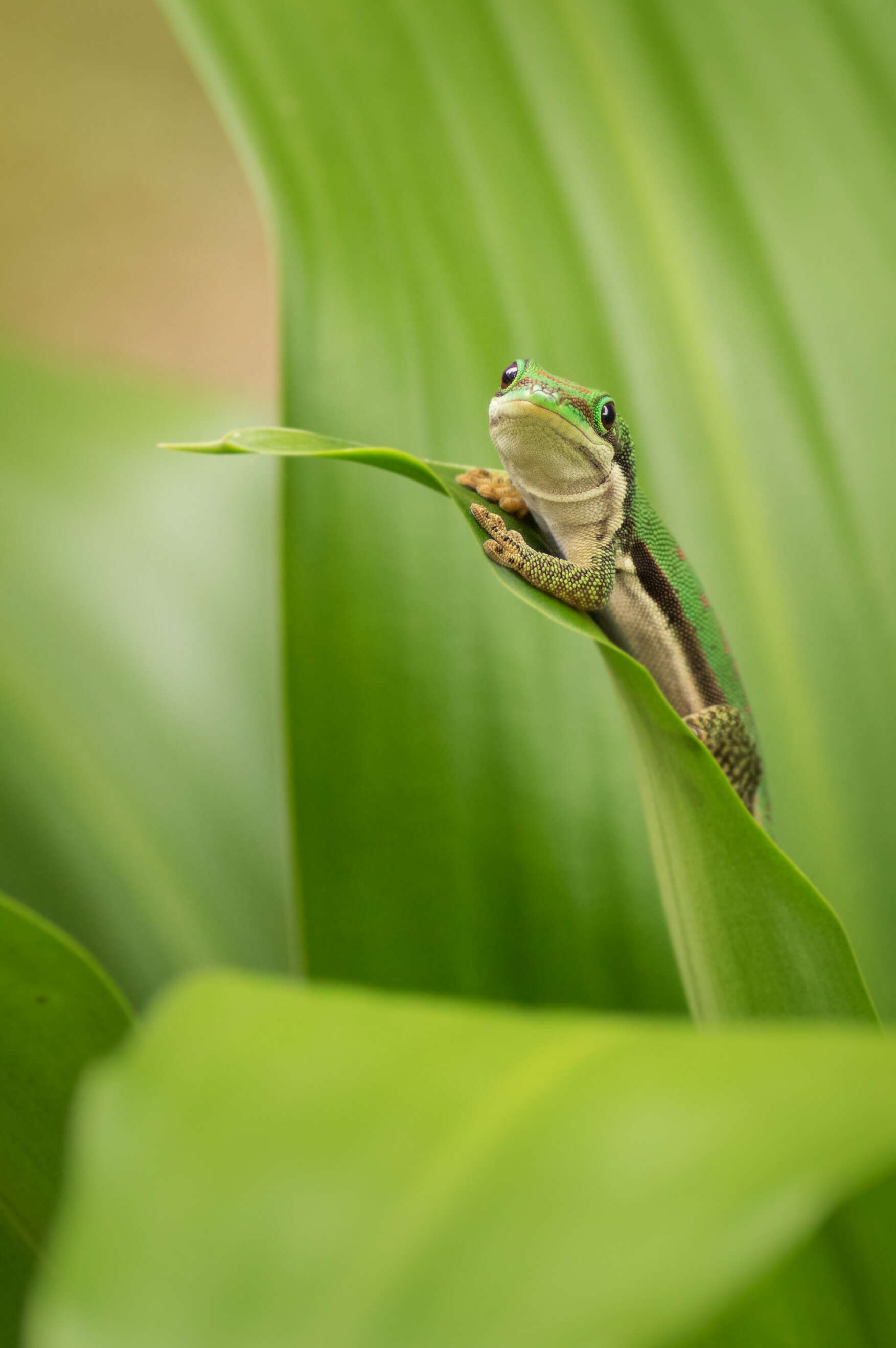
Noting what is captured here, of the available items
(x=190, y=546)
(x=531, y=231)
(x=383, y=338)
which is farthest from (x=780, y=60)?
(x=190, y=546)

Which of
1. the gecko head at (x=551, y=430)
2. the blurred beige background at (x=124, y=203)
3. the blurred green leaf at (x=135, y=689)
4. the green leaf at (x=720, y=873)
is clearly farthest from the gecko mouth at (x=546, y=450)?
the blurred beige background at (x=124, y=203)

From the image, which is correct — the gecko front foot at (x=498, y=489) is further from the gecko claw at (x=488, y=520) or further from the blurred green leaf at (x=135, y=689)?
the blurred green leaf at (x=135, y=689)

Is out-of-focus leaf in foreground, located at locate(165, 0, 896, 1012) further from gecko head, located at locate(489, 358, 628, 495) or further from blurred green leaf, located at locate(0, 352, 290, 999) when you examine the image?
blurred green leaf, located at locate(0, 352, 290, 999)

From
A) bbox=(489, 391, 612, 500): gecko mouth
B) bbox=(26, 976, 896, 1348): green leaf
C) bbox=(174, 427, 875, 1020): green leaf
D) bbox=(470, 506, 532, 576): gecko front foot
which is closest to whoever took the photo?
bbox=(26, 976, 896, 1348): green leaf

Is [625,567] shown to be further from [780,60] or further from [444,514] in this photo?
[780,60]

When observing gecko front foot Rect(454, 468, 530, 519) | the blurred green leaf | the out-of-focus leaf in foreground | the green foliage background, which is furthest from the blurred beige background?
gecko front foot Rect(454, 468, 530, 519)

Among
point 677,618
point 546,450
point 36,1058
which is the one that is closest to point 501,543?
point 546,450
